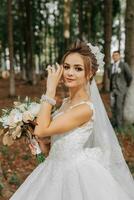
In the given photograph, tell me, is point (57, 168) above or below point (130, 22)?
below

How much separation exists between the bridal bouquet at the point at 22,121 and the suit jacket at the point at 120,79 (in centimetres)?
767

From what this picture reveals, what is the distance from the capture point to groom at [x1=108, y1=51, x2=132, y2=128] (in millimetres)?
11445

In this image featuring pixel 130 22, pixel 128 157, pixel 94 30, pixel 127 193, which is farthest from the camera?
pixel 94 30

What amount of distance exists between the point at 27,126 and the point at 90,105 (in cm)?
61

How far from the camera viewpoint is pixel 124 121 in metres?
12.0

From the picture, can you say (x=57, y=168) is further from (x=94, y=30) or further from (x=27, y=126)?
(x=94, y=30)

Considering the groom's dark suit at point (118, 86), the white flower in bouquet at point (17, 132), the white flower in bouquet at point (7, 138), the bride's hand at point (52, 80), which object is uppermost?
the bride's hand at point (52, 80)

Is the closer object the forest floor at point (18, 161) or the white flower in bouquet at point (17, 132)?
the white flower in bouquet at point (17, 132)

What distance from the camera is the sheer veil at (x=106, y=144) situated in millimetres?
3920

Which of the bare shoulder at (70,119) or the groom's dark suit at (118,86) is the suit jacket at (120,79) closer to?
the groom's dark suit at (118,86)

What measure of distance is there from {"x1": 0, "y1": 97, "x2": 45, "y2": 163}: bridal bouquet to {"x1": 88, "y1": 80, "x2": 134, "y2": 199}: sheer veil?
0.48m

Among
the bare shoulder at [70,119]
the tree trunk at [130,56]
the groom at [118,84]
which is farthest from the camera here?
the tree trunk at [130,56]

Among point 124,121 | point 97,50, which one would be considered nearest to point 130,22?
point 124,121

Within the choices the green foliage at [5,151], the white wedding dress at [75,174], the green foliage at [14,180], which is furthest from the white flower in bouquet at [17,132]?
the green foliage at [5,151]
